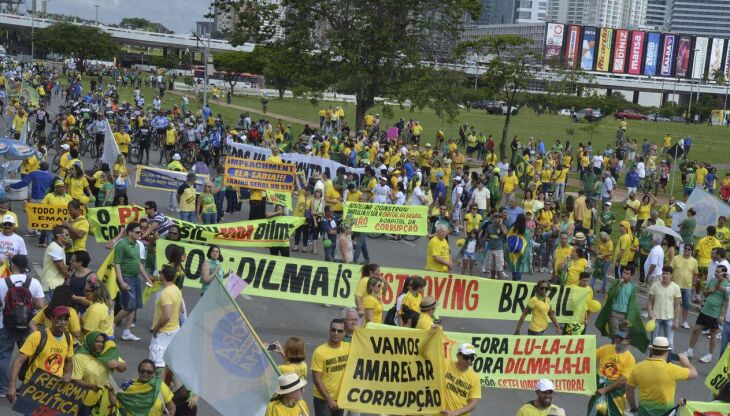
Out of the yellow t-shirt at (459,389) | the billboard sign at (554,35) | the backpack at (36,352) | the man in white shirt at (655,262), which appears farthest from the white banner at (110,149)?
the billboard sign at (554,35)

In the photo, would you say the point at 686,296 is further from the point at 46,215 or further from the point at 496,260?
the point at 46,215

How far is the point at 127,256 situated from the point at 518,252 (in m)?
7.51

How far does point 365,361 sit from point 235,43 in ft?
106

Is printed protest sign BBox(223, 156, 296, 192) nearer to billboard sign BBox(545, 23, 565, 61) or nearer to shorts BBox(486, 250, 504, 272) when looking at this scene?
shorts BBox(486, 250, 504, 272)

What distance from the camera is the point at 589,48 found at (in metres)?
164

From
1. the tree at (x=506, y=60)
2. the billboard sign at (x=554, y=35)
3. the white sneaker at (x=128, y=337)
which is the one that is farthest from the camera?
the billboard sign at (x=554, y=35)

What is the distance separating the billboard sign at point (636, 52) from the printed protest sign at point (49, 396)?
161m

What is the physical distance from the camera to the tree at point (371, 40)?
37344 millimetres

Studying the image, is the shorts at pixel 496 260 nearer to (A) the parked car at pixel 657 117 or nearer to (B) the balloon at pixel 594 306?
(B) the balloon at pixel 594 306

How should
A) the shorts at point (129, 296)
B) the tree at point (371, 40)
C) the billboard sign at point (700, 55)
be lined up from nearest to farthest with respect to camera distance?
the shorts at point (129, 296) → the tree at point (371, 40) → the billboard sign at point (700, 55)

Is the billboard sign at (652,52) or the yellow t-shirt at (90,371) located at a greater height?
the billboard sign at (652,52)

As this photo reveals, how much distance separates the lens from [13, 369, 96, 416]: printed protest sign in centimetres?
837

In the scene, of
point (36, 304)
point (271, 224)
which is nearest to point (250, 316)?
point (271, 224)

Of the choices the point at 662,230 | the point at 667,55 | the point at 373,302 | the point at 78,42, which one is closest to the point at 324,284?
the point at 373,302
